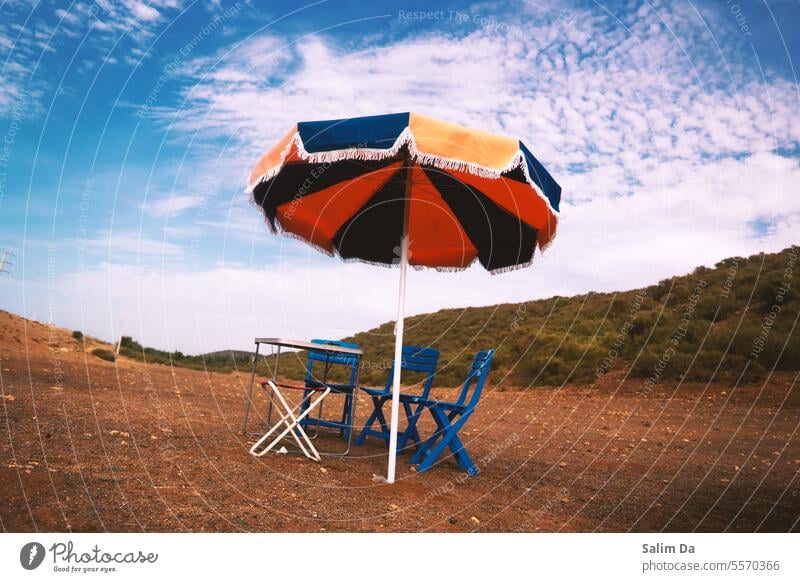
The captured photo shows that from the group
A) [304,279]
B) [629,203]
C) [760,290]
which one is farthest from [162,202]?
[760,290]

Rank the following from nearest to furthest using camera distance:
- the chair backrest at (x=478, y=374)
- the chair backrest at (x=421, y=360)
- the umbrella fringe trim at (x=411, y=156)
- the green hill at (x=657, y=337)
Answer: the umbrella fringe trim at (x=411, y=156), the chair backrest at (x=478, y=374), the chair backrest at (x=421, y=360), the green hill at (x=657, y=337)

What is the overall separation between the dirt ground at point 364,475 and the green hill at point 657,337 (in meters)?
2.39

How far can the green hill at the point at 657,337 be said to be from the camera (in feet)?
38.4

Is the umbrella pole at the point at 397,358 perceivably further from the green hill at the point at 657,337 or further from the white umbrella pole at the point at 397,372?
the green hill at the point at 657,337

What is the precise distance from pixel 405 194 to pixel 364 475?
2.60 m

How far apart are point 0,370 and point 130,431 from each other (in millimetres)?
4977

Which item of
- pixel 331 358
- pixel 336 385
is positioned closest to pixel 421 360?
pixel 336 385

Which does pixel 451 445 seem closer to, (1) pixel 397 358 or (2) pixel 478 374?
(2) pixel 478 374

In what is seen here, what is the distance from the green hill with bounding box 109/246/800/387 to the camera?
461 inches

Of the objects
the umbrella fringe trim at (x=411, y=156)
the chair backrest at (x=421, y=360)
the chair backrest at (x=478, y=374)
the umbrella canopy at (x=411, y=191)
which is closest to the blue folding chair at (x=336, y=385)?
the chair backrest at (x=421, y=360)

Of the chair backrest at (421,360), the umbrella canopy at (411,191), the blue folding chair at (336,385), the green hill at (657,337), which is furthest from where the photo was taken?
the green hill at (657,337)

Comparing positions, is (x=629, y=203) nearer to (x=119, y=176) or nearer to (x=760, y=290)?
(x=119, y=176)

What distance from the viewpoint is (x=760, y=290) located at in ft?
54.5

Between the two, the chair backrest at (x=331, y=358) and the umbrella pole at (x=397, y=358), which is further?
the chair backrest at (x=331, y=358)
